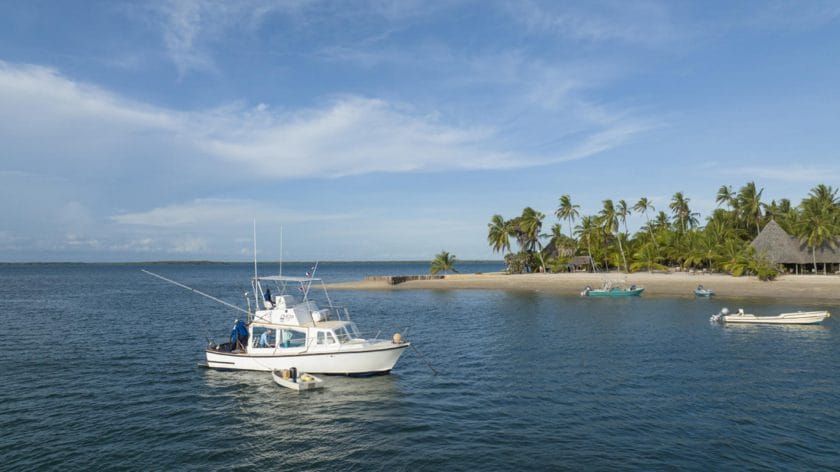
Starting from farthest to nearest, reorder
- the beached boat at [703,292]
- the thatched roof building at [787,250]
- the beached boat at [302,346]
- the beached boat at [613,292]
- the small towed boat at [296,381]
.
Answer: the thatched roof building at [787,250] < the beached boat at [613,292] < the beached boat at [703,292] < the beached boat at [302,346] < the small towed boat at [296,381]

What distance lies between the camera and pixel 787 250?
71.8 meters

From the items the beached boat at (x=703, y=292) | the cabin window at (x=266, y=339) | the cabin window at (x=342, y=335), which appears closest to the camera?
the cabin window at (x=342, y=335)

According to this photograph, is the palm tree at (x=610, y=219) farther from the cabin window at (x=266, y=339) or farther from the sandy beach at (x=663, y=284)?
the cabin window at (x=266, y=339)

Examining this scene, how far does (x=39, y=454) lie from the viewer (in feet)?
52.0

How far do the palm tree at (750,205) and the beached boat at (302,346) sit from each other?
291 ft

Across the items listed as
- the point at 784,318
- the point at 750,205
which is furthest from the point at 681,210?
the point at 784,318

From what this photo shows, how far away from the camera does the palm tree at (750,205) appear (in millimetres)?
89125

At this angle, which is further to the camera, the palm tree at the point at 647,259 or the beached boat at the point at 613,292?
the palm tree at the point at 647,259

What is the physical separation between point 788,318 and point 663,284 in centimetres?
3275

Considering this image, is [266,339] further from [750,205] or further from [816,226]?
[750,205]

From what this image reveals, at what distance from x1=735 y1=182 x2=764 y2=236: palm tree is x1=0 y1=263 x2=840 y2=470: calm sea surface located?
59.4 metres

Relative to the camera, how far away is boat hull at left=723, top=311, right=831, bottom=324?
39406mm

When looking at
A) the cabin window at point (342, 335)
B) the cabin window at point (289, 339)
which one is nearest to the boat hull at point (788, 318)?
the cabin window at point (342, 335)

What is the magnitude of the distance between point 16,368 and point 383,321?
27.0m
